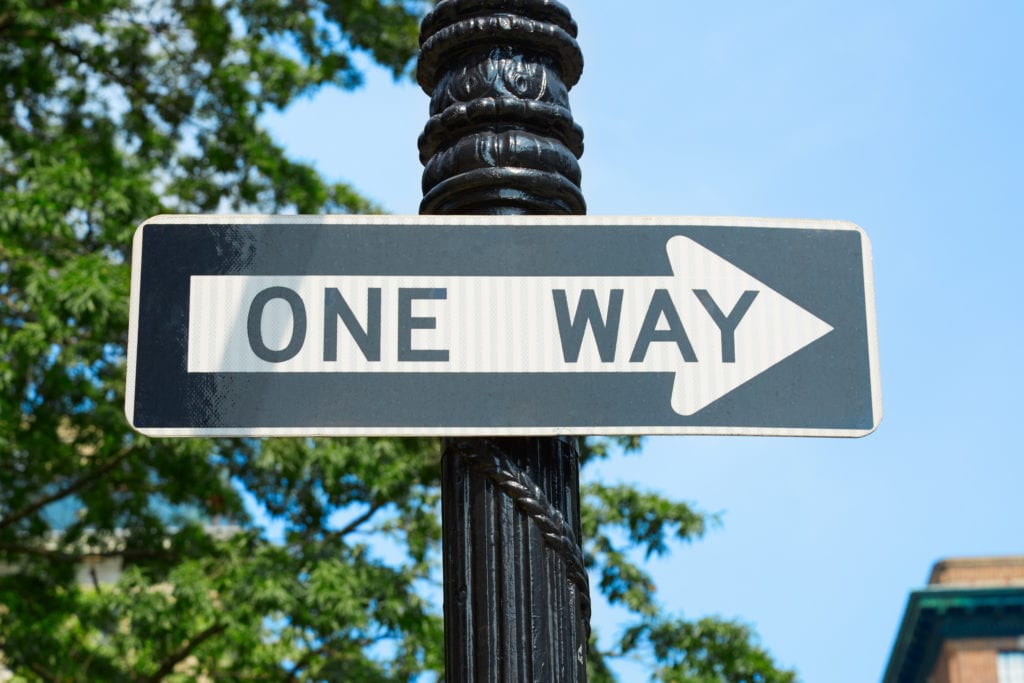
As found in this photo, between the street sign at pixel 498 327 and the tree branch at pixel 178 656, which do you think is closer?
the street sign at pixel 498 327

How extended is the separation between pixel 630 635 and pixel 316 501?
360 cm

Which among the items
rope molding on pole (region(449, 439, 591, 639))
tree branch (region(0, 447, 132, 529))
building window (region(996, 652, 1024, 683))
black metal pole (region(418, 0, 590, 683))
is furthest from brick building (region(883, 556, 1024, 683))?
rope molding on pole (region(449, 439, 591, 639))

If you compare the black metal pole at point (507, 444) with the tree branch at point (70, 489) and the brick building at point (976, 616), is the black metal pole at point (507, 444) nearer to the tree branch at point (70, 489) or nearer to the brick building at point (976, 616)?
the tree branch at point (70, 489)

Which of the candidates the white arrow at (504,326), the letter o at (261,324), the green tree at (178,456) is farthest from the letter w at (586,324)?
the green tree at (178,456)

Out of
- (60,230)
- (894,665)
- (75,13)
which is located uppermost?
(75,13)

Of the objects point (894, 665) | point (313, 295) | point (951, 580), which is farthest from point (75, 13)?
point (894, 665)

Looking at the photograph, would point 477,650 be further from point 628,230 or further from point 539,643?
point 628,230

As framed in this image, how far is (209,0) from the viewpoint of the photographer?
39.5 feet

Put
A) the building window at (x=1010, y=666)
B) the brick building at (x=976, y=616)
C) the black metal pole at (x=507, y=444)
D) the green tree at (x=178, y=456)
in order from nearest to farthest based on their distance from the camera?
the black metal pole at (x=507, y=444) < the green tree at (x=178, y=456) < the building window at (x=1010, y=666) < the brick building at (x=976, y=616)

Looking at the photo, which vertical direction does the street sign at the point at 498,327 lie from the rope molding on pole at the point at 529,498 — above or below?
above

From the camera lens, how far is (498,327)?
6.88 feet

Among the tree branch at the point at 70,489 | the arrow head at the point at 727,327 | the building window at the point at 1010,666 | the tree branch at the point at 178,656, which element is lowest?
the building window at the point at 1010,666

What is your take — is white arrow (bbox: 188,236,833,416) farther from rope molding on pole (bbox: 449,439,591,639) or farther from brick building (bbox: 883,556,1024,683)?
brick building (bbox: 883,556,1024,683)

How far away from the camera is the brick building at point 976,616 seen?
110ft
